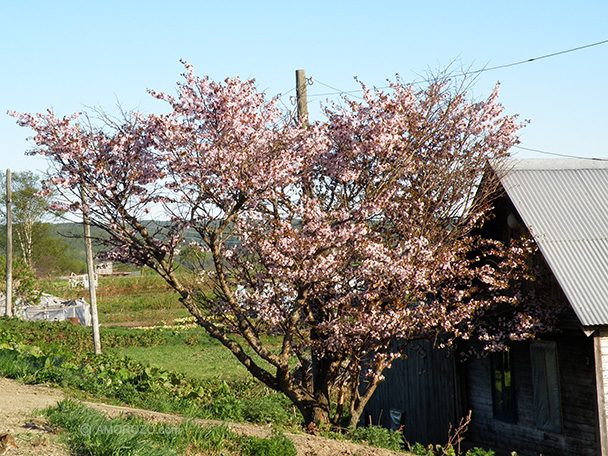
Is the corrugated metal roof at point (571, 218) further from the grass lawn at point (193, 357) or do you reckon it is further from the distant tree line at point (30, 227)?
the distant tree line at point (30, 227)

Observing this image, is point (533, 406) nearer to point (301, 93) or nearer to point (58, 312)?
point (301, 93)

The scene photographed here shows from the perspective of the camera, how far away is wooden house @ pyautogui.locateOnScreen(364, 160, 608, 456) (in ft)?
42.2

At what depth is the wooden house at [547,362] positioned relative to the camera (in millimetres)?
12875

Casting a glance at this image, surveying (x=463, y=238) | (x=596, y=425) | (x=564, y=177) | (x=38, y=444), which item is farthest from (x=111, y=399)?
(x=564, y=177)

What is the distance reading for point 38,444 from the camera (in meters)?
7.69

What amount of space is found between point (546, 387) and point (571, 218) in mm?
3972

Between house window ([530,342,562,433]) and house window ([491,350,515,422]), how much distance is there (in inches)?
36.4

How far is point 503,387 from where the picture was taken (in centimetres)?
1540

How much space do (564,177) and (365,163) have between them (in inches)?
231

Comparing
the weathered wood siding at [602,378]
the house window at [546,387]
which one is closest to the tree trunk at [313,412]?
the house window at [546,387]

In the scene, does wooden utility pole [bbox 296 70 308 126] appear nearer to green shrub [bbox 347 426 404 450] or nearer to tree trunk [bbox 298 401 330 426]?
tree trunk [bbox 298 401 330 426]

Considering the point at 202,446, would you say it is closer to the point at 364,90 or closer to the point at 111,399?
the point at 111,399

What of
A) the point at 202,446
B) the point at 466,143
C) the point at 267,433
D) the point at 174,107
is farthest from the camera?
the point at 466,143

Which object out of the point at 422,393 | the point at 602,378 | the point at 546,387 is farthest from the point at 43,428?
the point at 422,393
